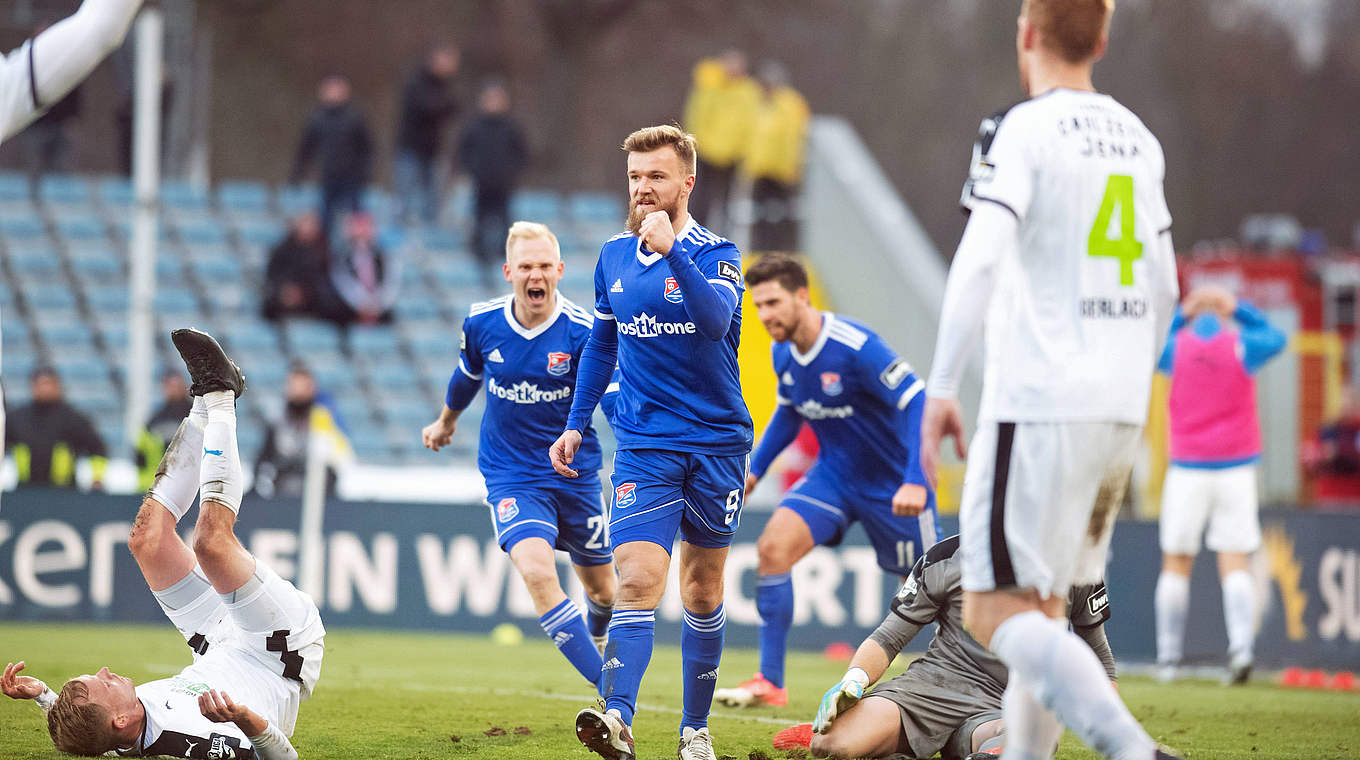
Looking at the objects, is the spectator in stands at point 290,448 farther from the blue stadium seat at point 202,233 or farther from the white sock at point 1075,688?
the white sock at point 1075,688

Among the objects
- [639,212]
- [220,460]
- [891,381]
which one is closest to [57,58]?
[220,460]

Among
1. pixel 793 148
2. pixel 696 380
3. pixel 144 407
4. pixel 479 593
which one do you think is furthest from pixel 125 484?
pixel 696 380

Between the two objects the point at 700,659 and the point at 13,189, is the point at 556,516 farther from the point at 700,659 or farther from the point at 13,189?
the point at 13,189

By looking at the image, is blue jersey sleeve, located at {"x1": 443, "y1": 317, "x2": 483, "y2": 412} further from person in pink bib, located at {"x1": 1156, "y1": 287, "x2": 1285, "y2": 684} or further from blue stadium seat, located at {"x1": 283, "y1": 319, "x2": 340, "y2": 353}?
blue stadium seat, located at {"x1": 283, "y1": 319, "x2": 340, "y2": 353}

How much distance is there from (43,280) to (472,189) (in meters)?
5.17

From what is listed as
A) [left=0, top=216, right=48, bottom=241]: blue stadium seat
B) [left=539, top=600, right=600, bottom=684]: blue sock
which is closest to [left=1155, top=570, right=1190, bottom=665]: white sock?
[left=539, top=600, right=600, bottom=684]: blue sock

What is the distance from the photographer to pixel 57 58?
4.98m

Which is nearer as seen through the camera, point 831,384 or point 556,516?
point 556,516

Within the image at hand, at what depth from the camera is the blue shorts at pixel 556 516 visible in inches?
305

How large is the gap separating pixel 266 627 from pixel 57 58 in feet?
7.45

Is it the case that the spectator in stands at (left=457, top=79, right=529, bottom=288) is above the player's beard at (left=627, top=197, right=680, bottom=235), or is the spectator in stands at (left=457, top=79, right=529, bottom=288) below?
above

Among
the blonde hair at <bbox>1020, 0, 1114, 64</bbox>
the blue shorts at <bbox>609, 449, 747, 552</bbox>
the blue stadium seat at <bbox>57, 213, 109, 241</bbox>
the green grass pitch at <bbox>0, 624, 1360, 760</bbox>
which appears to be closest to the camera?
the blonde hair at <bbox>1020, 0, 1114, 64</bbox>

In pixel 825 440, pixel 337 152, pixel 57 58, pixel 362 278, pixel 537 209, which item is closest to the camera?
pixel 57 58

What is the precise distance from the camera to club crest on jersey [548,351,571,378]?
25.7 feet
